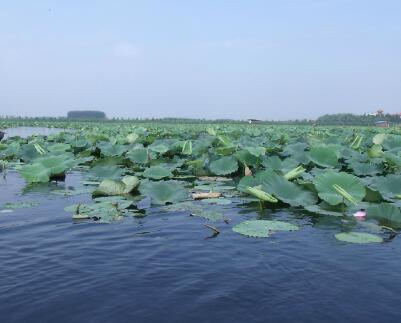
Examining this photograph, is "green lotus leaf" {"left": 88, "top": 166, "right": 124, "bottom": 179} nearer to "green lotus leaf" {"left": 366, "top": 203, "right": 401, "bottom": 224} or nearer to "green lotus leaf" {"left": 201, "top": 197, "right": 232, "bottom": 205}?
"green lotus leaf" {"left": 201, "top": 197, "right": 232, "bottom": 205}

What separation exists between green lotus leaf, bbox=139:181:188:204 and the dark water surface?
54 centimetres

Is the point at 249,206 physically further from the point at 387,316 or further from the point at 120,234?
the point at 387,316

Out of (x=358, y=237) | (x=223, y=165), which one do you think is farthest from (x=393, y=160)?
(x=358, y=237)

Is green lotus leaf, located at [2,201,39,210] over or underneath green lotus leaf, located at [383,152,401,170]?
underneath

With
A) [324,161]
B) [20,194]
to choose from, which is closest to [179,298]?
[20,194]

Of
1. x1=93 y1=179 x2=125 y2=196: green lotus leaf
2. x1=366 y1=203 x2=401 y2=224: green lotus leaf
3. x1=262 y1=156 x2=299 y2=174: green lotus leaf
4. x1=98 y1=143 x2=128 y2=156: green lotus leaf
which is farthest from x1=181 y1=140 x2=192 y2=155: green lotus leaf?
x1=366 y1=203 x2=401 y2=224: green lotus leaf

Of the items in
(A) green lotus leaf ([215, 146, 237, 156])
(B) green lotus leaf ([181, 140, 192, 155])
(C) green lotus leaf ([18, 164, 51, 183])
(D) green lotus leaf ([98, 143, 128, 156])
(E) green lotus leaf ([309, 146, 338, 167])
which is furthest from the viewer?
(D) green lotus leaf ([98, 143, 128, 156])

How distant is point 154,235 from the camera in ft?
9.50

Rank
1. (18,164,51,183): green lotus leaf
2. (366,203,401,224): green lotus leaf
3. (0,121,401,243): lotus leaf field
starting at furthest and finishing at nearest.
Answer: (18,164,51,183): green lotus leaf → (0,121,401,243): lotus leaf field → (366,203,401,224): green lotus leaf

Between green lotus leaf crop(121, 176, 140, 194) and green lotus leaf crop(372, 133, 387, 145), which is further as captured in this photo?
green lotus leaf crop(372, 133, 387, 145)

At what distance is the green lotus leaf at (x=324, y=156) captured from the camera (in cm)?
486

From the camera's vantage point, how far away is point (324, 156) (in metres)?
4.91

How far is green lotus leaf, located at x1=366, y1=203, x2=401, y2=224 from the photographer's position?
10.2ft

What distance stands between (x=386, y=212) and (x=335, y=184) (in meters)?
0.45
